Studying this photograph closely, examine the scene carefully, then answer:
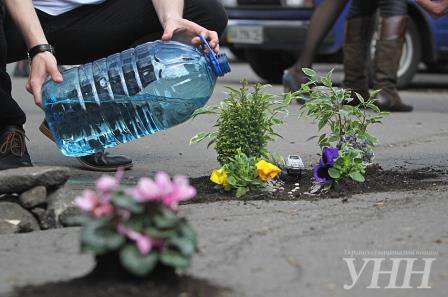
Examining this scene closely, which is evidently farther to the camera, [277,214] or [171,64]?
[171,64]

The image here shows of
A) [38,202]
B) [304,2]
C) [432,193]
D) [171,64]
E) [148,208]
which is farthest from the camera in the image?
[304,2]

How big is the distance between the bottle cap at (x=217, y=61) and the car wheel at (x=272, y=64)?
6173 mm

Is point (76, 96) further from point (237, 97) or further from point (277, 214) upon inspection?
point (277, 214)

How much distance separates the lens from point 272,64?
34.5ft

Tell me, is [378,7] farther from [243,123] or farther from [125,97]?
[243,123]

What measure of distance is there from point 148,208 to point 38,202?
108cm

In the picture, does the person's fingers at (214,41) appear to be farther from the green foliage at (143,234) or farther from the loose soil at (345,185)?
the green foliage at (143,234)

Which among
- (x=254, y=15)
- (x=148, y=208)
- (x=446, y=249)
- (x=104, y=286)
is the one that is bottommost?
(x=254, y=15)

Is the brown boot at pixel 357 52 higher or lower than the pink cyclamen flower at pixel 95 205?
lower

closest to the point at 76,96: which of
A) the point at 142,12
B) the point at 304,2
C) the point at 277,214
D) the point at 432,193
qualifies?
the point at 142,12

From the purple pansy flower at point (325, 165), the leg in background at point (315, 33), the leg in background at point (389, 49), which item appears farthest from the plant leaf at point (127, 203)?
the leg in background at point (315, 33)

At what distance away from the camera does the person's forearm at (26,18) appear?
427 cm

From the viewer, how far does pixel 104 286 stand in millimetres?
2744

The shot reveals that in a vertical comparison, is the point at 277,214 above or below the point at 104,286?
below
